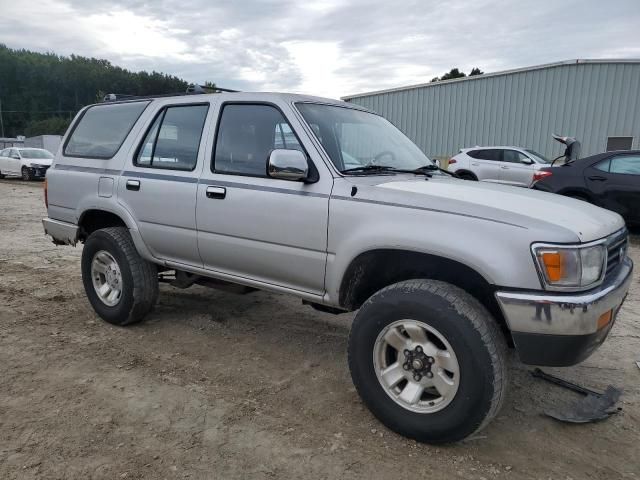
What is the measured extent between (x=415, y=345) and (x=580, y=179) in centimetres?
738

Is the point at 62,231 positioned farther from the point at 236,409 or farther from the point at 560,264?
the point at 560,264

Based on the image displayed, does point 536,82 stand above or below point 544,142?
above

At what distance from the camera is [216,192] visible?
11.3ft

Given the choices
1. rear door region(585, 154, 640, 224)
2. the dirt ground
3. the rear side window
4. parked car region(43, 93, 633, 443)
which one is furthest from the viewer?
rear door region(585, 154, 640, 224)

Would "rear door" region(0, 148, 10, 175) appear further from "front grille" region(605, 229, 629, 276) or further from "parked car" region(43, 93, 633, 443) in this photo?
"front grille" region(605, 229, 629, 276)

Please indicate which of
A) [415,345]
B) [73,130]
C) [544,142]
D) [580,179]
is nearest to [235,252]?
[415,345]

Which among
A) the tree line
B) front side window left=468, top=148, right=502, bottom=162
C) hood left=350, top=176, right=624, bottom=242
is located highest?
the tree line

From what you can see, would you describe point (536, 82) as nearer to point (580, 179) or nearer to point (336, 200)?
point (580, 179)

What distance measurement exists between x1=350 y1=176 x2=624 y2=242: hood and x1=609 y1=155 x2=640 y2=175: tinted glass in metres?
6.24

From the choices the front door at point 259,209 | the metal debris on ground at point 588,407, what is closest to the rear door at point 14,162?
the front door at point 259,209

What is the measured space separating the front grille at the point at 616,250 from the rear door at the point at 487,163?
11065 mm

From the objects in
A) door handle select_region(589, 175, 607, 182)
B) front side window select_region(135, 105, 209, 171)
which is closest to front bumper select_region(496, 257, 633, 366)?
front side window select_region(135, 105, 209, 171)

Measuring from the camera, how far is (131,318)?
14.0 ft

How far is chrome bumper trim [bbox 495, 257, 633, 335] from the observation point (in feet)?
7.43
